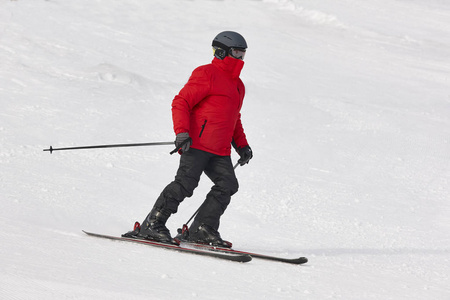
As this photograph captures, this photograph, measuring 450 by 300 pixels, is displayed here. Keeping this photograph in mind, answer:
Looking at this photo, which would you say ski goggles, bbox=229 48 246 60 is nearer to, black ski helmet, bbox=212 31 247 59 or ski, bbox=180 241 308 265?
black ski helmet, bbox=212 31 247 59

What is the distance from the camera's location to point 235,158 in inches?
369

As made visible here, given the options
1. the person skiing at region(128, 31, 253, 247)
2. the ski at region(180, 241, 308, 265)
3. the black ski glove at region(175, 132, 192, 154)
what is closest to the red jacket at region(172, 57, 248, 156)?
the person skiing at region(128, 31, 253, 247)

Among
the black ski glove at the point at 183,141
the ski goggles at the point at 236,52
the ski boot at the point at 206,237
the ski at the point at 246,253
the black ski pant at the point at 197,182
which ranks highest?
the ski goggles at the point at 236,52

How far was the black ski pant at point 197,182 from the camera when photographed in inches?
182

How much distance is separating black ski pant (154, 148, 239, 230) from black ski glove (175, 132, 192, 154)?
276 millimetres

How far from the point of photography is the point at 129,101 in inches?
419

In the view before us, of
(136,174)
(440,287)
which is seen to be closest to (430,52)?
(136,174)

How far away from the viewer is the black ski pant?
15.2 ft

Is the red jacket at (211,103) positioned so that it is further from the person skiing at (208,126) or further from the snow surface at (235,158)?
the snow surface at (235,158)

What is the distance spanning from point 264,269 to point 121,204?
254 centimetres

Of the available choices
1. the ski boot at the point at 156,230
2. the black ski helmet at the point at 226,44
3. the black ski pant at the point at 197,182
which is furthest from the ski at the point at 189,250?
the black ski helmet at the point at 226,44

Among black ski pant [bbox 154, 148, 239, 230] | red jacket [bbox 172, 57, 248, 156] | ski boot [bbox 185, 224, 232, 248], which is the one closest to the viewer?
red jacket [bbox 172, 57, 248, 156]

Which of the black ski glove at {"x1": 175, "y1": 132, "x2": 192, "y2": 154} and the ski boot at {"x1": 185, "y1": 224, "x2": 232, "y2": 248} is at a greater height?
the black ski glove at {"x1": 175, "y1": 132, "x2": 192, "y2": 154}

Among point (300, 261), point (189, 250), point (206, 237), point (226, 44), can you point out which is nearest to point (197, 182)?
point (206, 237)
